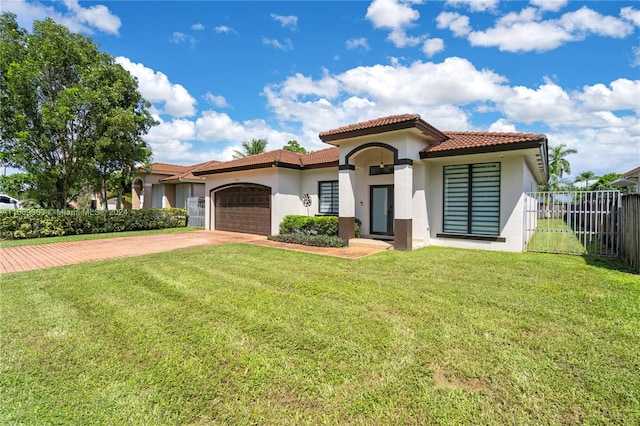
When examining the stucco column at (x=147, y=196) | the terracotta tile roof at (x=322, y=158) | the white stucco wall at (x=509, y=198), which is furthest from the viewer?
the stucco column at (x=147, y=196)

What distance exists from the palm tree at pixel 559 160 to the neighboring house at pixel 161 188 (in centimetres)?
4001

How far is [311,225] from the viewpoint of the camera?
14070 mm

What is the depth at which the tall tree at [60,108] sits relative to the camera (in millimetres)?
15008

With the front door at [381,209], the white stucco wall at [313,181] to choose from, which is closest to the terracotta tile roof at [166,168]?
the white stucco wall at [313,181]

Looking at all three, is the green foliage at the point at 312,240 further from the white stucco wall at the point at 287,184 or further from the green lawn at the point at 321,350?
the green lawn at the point at 321,350

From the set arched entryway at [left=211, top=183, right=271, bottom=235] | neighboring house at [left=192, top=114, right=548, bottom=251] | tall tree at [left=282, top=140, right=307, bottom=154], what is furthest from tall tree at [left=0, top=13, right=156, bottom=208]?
tall tree at [left=282, top=140, right=307, bottom=154]

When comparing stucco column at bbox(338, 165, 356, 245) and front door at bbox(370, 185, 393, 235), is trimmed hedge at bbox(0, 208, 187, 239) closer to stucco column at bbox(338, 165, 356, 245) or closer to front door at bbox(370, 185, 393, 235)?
stucco column at bbox(338, 165, 356, 245)

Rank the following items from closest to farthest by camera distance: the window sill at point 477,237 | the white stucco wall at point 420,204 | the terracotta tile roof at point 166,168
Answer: the window sill at point 477,237
the white stucco wall at point 420,204
the terracotta tile roof at point 166,168

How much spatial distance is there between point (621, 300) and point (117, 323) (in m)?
8.36

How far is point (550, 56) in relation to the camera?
13.0 m

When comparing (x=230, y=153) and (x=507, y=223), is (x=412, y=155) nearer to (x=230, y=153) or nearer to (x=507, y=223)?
(x=507, y=223)

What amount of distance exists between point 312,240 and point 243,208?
6.49 meters

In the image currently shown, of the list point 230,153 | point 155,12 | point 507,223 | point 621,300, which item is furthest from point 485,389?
point 230,153

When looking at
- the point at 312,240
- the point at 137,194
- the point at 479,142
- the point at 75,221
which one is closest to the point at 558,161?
the point at 479,142
